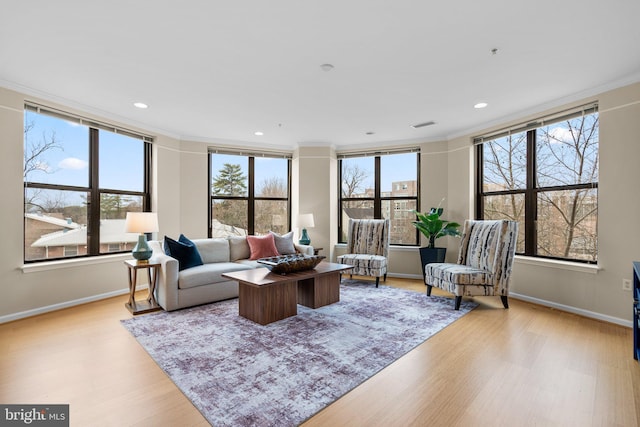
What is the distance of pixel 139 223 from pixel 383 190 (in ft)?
13.6

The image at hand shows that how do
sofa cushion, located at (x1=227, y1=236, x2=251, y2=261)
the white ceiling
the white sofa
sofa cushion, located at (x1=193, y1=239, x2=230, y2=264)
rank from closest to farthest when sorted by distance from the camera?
the white ceiling < the white sofa < sofa cushion, located at (x1=193, y1=239, x2=230, y2=264) < sofa cushion, located at (x1=227, y1=236, x2=251, y2=261)

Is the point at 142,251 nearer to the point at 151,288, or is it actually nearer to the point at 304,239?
the point at 151,288

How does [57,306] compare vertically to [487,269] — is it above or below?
below

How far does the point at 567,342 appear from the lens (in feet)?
8.91

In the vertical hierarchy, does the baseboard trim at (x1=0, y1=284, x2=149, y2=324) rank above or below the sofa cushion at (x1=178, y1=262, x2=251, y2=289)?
below

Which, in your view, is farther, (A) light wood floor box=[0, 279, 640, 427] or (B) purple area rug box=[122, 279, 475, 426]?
(B) purple area rug box=[122, 279, 475, 426]

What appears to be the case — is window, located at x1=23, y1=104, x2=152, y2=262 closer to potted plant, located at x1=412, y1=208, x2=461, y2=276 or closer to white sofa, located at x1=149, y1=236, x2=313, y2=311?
white sofa, located at x1=149, y1=236, x2=313, y2=311

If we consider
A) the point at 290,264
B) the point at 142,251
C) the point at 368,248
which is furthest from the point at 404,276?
the point at 142,251

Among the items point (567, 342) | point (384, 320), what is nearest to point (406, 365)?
point (384, 320)

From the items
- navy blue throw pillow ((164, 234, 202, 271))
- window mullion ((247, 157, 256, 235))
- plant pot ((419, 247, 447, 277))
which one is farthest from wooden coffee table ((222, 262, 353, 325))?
window mullion ((247, 157, 256, 235))

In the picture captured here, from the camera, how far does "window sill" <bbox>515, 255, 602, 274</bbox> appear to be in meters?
3.38

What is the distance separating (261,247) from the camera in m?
4.79

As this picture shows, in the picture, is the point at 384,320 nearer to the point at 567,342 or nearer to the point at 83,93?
the point at 567,342

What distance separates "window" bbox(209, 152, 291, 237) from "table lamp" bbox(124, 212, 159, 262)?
189cm
